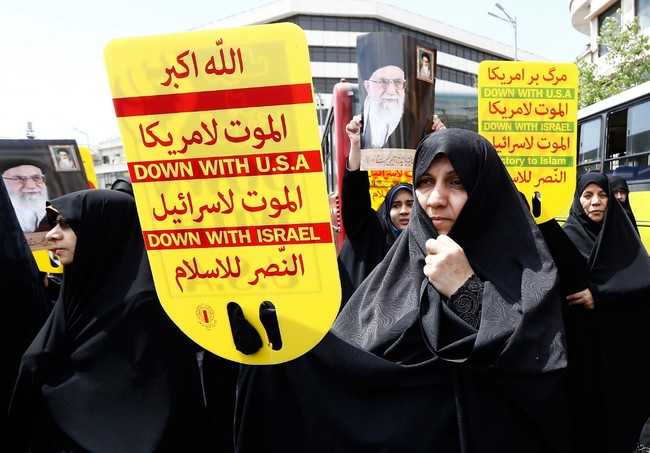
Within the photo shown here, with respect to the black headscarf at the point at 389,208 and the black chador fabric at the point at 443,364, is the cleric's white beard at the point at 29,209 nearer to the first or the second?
the black headscarf at the point at 389,208

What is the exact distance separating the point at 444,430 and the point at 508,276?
401 millimetres

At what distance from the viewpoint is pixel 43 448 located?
185 cm

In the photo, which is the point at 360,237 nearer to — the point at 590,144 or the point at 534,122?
the point at 534,122

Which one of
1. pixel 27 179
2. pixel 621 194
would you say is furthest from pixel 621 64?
pixel 27 179

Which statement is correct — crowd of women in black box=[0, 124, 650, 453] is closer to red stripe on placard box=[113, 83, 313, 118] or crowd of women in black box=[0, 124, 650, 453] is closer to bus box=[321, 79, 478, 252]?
red stripe on placard box=[113, 83, 313, 118]

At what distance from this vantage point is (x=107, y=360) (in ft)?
6.24

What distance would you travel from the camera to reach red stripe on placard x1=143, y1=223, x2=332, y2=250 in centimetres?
128

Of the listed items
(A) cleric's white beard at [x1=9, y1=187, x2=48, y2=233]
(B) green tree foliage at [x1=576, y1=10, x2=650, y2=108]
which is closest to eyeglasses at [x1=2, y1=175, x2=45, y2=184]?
(A) cleric's white beard at [x1=9, y1=187, x2=48, y2=233]

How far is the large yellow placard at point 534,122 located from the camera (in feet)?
9.84

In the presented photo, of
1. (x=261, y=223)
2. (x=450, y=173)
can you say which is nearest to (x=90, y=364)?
(x=261, y=223)

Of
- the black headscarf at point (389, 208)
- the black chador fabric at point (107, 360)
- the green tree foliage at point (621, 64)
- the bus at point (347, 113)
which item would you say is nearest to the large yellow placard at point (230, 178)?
Answer: the black chador fabric at point (107, 360)

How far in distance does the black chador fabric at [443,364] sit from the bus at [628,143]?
5.35m

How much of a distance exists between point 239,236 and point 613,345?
7.46ft

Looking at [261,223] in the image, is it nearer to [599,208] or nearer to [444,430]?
[444,430]
